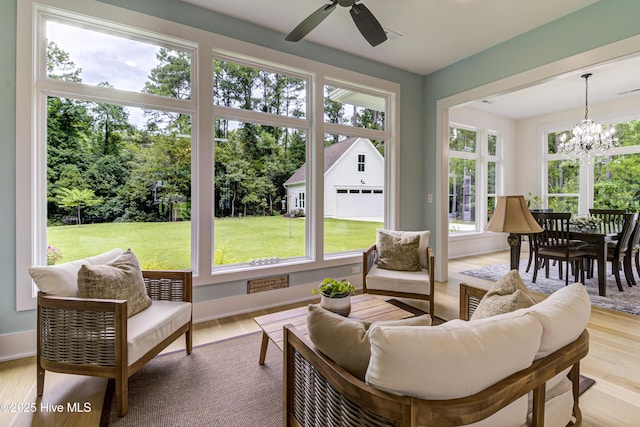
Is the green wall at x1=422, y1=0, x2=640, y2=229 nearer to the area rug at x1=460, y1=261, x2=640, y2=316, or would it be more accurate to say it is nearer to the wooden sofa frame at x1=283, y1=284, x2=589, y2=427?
the area rug at x1=460, y1=261, x2=640, y2=316

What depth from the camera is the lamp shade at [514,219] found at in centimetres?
220

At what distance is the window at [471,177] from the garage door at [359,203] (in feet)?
8.32

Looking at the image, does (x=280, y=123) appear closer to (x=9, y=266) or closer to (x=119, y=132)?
(x=119, y=132)

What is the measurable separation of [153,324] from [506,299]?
6.72 ft

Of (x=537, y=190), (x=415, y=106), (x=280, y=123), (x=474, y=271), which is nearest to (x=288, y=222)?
(x=280, y=123)

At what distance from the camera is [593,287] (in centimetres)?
399

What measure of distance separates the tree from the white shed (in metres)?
1.92

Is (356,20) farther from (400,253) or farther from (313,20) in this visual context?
(400,253)

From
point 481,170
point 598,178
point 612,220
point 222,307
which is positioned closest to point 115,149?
point 222,307

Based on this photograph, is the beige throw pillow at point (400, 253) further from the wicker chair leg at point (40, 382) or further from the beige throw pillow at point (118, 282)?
the wicker chair leg at point (40, 382)

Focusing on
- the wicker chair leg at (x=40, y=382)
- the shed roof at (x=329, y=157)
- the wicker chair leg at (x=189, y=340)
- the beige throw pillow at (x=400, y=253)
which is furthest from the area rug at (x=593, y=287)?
the wicker chair leg at (x=40, y=382)

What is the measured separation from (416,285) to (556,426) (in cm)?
178

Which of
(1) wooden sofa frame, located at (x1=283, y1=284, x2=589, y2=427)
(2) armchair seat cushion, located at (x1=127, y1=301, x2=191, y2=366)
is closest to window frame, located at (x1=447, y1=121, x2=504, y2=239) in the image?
(1) wooden sofa frame, located at (x1=283, y1=284, x2=589, y2=427)

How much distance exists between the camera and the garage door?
403 cm
